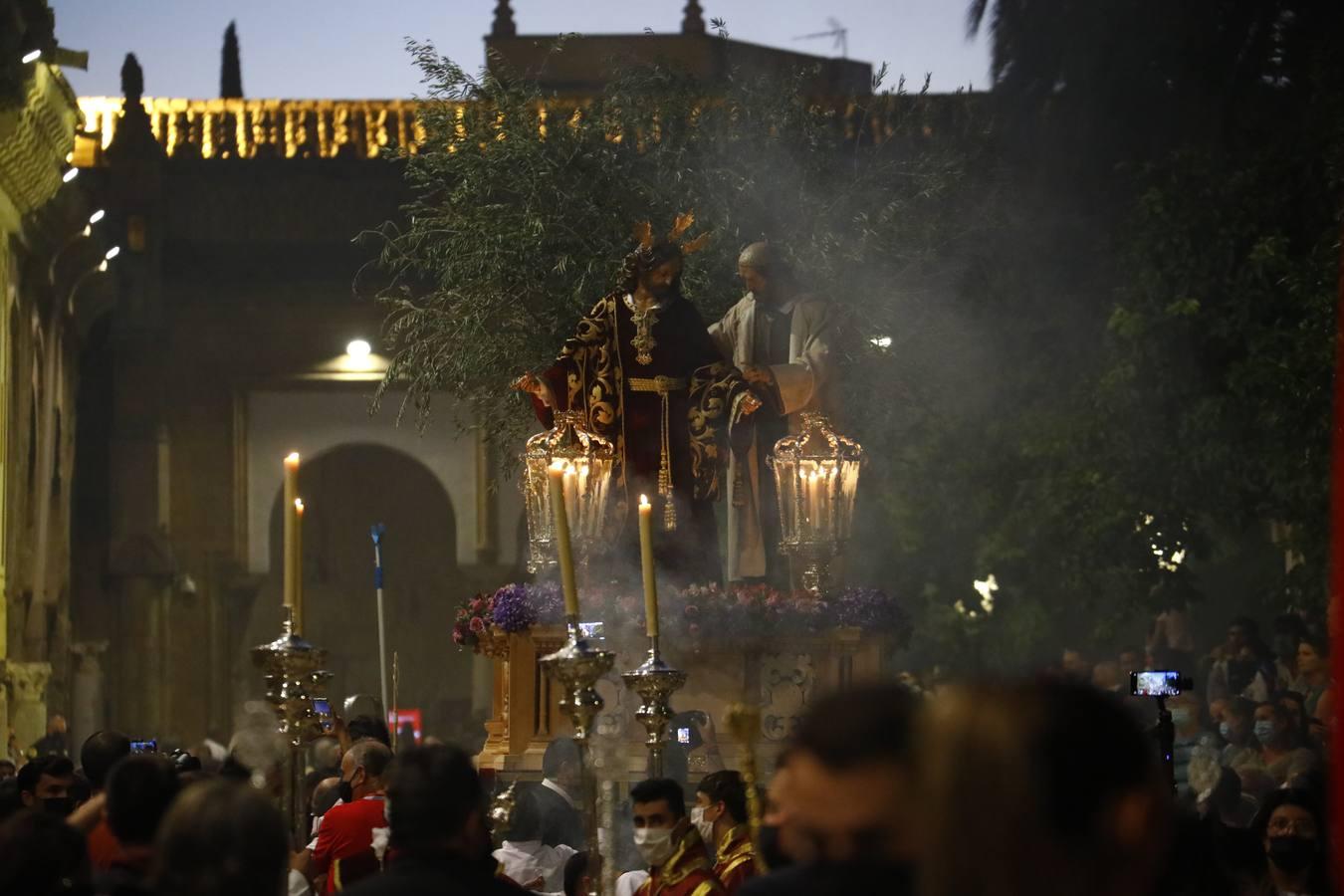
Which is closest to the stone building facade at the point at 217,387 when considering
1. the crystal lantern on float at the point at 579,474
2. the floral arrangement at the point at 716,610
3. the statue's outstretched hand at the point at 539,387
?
the statue's outstretched hand at the point at 539,387

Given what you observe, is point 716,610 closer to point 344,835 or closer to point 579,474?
point 579,474

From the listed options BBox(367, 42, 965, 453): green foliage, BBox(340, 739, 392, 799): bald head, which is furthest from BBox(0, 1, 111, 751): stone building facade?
BBox(340, 739, 392, 799): bald head

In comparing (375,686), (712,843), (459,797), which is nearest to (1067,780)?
(459,797)

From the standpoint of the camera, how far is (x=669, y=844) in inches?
293

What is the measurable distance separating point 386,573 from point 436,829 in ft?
115

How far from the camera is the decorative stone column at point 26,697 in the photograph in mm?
25688

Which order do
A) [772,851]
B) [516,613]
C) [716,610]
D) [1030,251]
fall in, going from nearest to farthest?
[772,851] < [716,610] < [516,613] < [1030,251]

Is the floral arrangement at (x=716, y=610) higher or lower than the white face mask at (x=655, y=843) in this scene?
higher

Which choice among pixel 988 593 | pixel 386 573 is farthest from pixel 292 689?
pixel 386 573

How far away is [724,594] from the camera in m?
13.4

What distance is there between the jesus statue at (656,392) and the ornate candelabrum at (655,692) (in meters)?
6.14

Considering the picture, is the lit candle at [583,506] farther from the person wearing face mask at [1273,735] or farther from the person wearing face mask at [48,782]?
the person wearing face mask at [48,782]

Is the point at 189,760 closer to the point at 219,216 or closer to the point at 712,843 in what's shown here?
the point at 712,843

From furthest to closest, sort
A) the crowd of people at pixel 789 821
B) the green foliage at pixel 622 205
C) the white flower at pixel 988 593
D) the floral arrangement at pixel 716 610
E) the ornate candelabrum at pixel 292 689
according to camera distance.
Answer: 1. the white flower at pixel 988 593
2. the green foliage at pixel 622 205
3. the floral arrangement at pixel 716 610
4. the ornate candelabrum at pixel 292 689
5. the crowd of people at pixel 789 821
